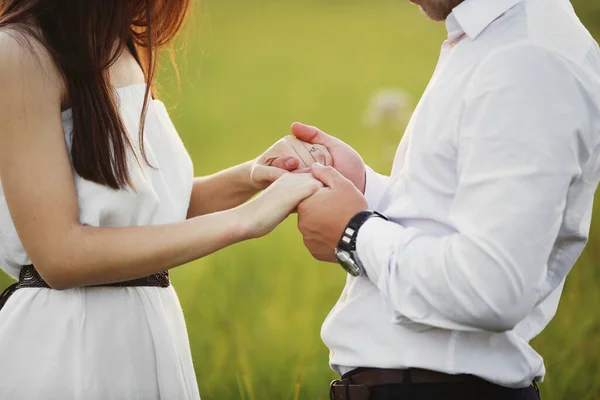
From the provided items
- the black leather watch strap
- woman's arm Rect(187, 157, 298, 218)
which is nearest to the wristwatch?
the black leather watch strap

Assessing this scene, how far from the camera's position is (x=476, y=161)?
5.57 ft

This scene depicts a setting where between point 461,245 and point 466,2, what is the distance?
58 cm

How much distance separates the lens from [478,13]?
1.88 m

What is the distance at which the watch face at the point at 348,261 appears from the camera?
1976 millimetres

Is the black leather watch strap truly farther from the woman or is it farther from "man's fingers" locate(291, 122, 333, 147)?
"man's fingers" locate(291, 122, 333, 147)

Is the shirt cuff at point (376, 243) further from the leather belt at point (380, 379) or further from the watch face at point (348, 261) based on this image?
the leather belt at point (380, 379)

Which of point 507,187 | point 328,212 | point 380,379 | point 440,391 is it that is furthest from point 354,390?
point 507,187

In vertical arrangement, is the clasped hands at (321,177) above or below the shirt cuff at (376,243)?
above

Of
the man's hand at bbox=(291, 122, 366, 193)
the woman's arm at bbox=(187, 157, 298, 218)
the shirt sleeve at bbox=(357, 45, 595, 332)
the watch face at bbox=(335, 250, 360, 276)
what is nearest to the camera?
the shirt sleeve at bbox=(357, 45, 595, 332)

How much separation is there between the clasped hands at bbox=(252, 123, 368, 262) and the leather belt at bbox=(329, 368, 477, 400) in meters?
0.30

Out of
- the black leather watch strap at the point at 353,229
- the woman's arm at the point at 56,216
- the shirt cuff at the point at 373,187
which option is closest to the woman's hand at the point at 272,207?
the woman's arm at the point at 56,216

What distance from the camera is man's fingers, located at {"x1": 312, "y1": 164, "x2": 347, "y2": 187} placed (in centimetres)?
212

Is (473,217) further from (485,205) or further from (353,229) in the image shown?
(353,229)

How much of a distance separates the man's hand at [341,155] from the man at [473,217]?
0.27 meters
